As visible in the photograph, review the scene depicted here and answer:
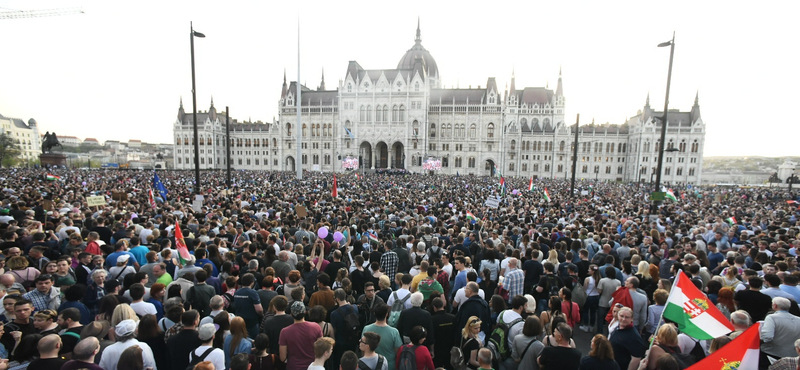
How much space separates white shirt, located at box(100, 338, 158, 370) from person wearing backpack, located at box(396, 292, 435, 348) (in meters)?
2.69

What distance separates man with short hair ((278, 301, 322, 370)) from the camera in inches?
164

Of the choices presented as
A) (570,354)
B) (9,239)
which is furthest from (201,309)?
(9,239)

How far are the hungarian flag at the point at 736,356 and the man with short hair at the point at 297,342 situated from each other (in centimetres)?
377

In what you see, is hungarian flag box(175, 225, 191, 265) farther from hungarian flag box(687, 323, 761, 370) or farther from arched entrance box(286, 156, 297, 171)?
arched entrance box(286, 156, 297, 171)

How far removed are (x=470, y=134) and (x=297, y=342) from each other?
6772 cm

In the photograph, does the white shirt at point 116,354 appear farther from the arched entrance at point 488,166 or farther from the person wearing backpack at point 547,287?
the arched entrance at point 488,166

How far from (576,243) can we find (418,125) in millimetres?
61767

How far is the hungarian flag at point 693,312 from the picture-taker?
13.3 feet

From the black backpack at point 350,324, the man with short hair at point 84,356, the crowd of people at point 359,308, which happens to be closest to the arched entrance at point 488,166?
the crowd of people at point 359,308

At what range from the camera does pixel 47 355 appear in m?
3.34

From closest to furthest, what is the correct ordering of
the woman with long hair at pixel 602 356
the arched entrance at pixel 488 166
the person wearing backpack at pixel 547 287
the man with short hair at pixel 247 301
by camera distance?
1. the woman with long hair at pixel 602 356
2. the man with short hair at pixel 247 301
3. the person wearing backpack at pixel 547 287
4. the arched entrance at pixel 488 166

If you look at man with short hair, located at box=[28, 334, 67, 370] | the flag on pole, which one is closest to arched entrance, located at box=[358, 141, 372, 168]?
the flag on pole

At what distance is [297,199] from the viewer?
1725cm

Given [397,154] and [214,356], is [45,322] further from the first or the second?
[397,154]
